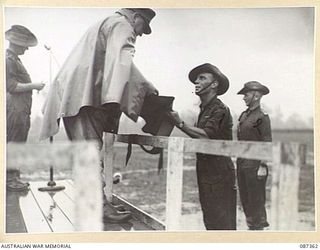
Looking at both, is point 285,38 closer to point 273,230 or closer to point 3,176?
point 273,230

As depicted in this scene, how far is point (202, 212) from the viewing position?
1.00 m

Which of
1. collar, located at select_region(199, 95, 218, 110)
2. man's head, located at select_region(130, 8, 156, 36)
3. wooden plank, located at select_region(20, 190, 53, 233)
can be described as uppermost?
man's head, located at select_region(130, 8, 156, 36)

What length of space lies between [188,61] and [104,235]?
0.34 meters

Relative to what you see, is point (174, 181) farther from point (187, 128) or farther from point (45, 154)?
point (45, 154)

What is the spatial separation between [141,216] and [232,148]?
0.20 m

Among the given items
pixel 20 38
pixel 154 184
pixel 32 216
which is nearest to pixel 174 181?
pixel 154 184

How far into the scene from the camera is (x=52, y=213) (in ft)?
3.27

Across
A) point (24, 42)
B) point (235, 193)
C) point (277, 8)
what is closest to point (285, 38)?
point (277, 8)

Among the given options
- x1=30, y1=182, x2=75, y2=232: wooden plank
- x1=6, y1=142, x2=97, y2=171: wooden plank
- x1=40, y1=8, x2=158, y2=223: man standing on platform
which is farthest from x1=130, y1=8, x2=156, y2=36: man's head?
x1=30, y1=182, x2=75, y2=232: wooden plank

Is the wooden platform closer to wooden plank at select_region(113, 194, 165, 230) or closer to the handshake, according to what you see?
wooden plank at select_region(113, 194, 165, 230)

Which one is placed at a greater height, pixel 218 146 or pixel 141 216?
pixel 218 146

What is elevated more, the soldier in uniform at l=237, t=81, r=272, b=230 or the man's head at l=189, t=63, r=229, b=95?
the man's head at l=189, t=63, r=229, b=95

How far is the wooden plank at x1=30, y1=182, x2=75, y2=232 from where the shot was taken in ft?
3.27

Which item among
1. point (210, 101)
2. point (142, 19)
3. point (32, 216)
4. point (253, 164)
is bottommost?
point (32, 216)
